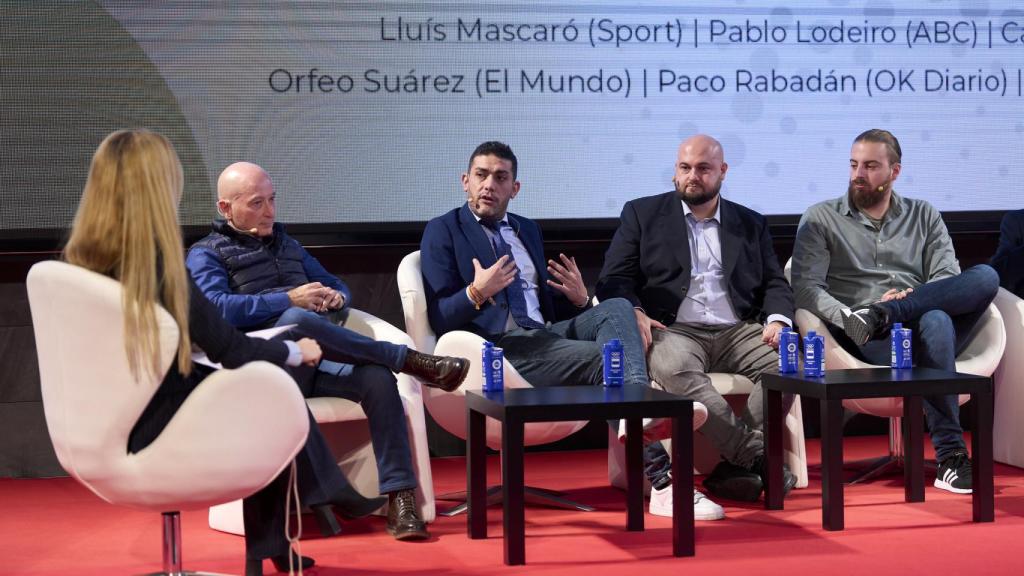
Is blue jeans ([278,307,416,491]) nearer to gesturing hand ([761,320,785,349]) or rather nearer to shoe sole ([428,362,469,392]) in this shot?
shoe sole ([428,362,469,392])

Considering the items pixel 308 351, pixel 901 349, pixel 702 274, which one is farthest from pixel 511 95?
pixel 308 351

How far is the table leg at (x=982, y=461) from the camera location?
4.02 metres

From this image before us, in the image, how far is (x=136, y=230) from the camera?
2775 millimetres

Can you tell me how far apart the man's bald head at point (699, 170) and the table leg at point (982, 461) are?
1.41 m

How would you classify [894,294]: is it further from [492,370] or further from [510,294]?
[492,370]

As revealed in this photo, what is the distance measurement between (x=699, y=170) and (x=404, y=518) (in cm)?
195

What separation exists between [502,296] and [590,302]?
51 centimetres

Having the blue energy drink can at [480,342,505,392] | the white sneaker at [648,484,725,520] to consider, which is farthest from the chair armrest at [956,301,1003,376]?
the blue energy drink can at [480,342,505,392]

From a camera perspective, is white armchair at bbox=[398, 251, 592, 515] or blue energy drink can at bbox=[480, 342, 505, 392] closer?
blue energy drink can at bbox=[480, 342, 505, 392]

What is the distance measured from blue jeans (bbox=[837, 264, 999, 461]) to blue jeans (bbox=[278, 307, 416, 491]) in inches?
77.3

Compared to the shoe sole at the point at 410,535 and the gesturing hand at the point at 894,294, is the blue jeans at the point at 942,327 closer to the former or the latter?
the gesturing hand at the point at 894,294

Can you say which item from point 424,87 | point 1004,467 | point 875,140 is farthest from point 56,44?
point 1004,467

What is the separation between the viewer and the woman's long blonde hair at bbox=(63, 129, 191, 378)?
2760mm

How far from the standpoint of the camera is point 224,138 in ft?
17.3
